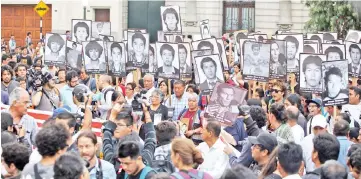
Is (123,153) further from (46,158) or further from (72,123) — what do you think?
(72,123)

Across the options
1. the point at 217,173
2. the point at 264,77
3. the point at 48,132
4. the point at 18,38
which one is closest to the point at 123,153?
the point at 48,132

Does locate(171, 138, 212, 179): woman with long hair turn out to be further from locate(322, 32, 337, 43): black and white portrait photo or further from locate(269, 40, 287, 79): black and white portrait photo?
locate(322, 32, 337, 43): black and white portrait photo

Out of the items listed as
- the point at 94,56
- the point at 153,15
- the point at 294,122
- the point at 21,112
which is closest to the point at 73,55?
the point at 94,56

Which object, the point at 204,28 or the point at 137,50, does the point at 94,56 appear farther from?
the point at 204,28

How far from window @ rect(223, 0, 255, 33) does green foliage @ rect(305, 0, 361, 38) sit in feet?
20.9

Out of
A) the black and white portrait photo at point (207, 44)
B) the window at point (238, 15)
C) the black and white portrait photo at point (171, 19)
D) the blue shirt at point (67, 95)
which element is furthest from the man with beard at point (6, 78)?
the window at point (238, 15)

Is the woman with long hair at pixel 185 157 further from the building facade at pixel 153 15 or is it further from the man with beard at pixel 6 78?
the building facade at pixel 153 15

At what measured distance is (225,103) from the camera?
33.6 feet

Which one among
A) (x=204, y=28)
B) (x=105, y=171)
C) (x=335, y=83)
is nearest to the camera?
(x=105, y=171)

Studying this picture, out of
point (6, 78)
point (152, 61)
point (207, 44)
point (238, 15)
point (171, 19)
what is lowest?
point (6, 78)

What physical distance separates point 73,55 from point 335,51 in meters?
5.10

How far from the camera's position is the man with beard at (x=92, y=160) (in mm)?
7234

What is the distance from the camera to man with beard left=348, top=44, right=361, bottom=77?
15.0 metres

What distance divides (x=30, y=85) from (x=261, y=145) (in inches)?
292
